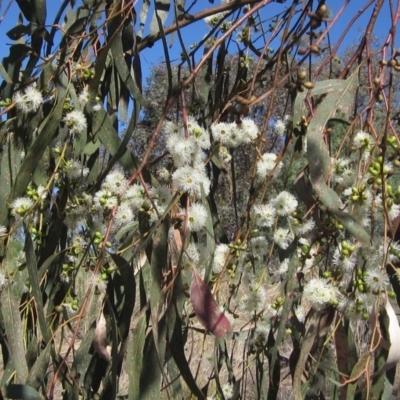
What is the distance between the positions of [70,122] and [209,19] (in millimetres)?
457

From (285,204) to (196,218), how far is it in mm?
143

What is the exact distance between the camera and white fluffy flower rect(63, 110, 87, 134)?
955 mm

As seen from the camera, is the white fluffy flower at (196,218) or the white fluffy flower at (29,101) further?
the white fluffy flower at (29,101)

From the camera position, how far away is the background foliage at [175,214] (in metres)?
0.81

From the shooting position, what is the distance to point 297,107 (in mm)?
856

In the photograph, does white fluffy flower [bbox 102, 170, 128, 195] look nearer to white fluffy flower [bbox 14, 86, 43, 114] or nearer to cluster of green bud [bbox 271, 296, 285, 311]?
white fluffy flower [bbox 14, 86, 43, 114]

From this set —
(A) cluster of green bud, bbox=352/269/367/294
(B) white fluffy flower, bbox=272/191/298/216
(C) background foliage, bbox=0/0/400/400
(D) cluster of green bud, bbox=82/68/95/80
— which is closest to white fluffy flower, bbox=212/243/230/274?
(C) background foliage, bbox=0/0/400/400

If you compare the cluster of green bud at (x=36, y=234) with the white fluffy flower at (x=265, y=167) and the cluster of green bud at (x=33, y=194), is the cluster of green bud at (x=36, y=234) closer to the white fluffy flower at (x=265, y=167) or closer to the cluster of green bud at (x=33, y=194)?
the cluster of green bud at (x=33, y=194)

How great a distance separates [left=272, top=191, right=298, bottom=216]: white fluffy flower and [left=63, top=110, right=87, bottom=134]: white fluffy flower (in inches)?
11.7

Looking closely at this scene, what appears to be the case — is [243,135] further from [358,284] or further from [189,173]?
[358,284]

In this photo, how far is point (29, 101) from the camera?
38.4 inches

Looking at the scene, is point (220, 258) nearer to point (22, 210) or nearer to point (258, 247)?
point (258, 247)

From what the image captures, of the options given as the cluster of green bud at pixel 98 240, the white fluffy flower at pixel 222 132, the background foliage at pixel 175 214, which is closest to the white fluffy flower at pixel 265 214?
the background foliage at pixel 175 214

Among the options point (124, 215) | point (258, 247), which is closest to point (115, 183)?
point (124, 215)
